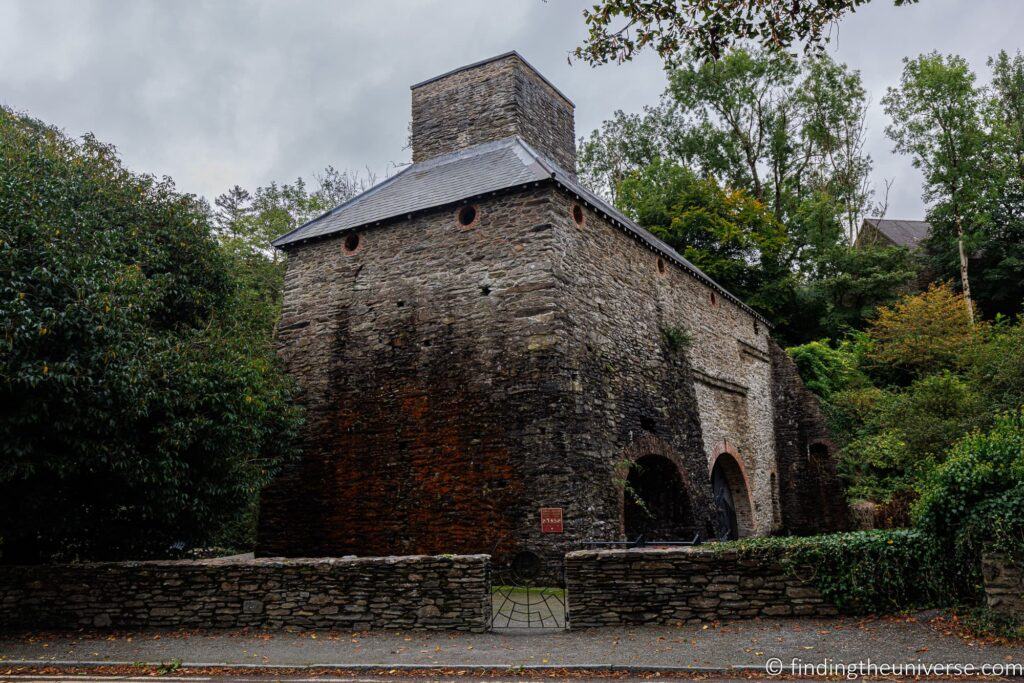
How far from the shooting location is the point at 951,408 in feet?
49.3

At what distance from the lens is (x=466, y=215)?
1305 centimetres

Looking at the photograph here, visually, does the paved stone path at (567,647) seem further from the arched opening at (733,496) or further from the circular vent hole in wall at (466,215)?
the arched opening at (733,496)

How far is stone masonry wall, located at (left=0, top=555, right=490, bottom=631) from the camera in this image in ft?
25.8

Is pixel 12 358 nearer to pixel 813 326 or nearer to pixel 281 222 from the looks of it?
pixel 281 222

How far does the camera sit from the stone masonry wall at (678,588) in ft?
24.3

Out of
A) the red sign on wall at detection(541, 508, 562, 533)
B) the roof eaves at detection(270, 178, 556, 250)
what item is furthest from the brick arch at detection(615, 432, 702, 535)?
the roof eaves at detection(270, 178, 556, 250)

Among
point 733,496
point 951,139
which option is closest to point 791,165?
point 951,139

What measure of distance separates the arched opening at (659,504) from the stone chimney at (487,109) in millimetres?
8177

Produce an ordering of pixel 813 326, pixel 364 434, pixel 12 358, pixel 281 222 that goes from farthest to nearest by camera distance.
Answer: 1. pixel 813 326
2. pixel 281 222
3. pixel 364 434
4. pixel 12 358

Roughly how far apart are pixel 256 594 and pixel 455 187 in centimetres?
842

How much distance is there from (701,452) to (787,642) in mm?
8258

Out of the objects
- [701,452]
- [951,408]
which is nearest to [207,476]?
[701,452]

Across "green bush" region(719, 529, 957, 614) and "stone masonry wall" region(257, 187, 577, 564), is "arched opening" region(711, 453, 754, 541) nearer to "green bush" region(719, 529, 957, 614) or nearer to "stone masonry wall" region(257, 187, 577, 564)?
"stone masonry wall" region(257, 187, 577, 564)

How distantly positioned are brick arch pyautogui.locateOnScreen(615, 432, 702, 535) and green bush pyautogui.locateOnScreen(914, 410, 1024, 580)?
4.88 meters
